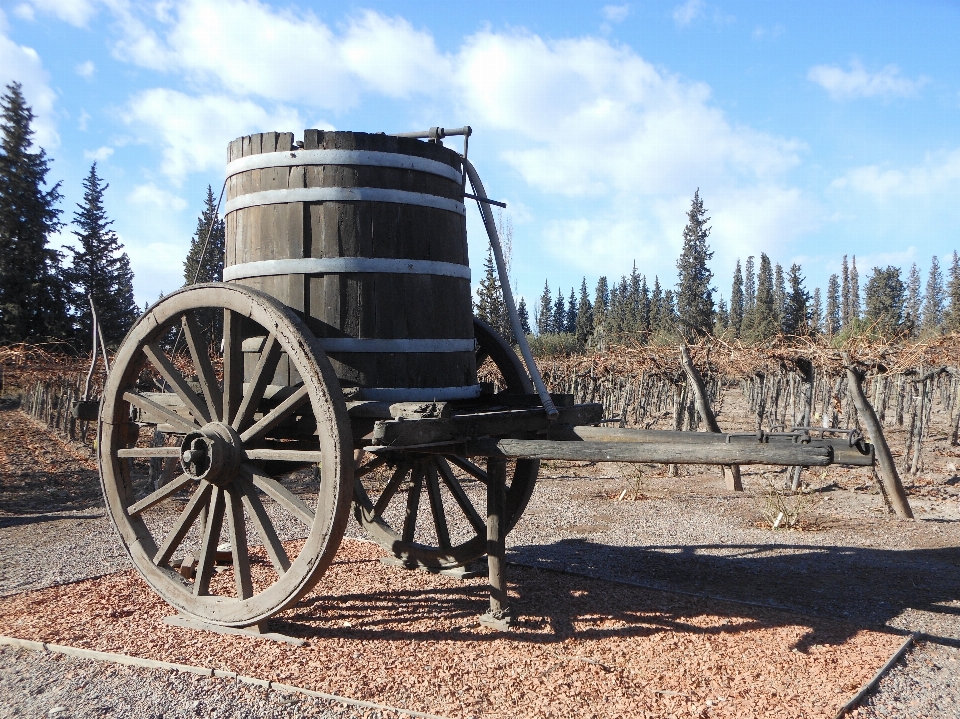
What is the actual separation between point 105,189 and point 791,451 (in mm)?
37965

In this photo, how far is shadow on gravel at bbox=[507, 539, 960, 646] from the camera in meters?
4.80

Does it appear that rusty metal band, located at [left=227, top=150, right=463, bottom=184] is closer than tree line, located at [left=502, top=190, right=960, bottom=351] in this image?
Yes

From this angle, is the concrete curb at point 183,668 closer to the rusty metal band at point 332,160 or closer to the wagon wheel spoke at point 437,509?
the wagon wheel spoke at point 437,509

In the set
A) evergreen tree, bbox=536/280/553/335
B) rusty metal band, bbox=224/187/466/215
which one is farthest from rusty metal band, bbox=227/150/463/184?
evergreen tree, bbox=536/280/553/335

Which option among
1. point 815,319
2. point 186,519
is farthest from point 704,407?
point 815,319

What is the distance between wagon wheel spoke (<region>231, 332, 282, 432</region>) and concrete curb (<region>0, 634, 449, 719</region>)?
1.16 metres

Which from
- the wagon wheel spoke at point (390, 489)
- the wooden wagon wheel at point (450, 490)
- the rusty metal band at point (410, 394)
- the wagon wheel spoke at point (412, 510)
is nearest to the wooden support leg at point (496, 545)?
the rusty metal band at point (410, 394)

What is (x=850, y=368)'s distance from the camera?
7.47m

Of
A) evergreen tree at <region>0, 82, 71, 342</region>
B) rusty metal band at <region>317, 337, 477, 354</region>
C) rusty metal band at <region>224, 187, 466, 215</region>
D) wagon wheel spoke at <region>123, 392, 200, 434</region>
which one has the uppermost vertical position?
evergreen tree at <region>0, 82, 71, 342</region>

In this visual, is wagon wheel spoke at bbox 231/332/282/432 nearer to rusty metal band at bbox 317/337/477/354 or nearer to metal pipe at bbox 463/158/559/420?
rusty metal band at bbox 317/337/477/354

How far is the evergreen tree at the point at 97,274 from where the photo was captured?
28.3 metres

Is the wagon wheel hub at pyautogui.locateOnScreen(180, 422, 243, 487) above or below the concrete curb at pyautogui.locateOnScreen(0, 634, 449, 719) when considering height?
above

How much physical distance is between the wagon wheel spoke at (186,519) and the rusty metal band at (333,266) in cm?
118

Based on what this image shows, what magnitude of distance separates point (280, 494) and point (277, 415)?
40 centimetres
